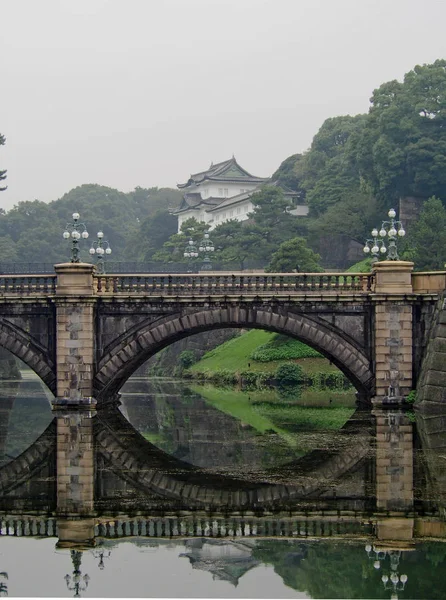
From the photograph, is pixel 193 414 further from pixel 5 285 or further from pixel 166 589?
pixel 166 589

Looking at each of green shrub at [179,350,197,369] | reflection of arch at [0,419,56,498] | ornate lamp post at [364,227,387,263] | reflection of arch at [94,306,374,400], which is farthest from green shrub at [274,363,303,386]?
reflection of arch at [0,419,56,498]

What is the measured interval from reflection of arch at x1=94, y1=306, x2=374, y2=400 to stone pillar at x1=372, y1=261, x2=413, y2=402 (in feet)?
3.10

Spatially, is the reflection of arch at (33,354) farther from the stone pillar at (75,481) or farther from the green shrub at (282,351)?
the green shrub at (282,351)

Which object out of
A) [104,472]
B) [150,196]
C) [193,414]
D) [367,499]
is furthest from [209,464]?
[150,196]

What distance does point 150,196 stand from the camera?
178500mm

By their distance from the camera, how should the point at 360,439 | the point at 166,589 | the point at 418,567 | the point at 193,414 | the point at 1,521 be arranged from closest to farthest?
the point at 166,589, the point at 418,567, the point at 1,521, the point at 360,439, the point at 193,414

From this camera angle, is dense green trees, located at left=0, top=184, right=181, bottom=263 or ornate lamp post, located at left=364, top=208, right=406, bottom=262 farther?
dense green trees, located at left=0, top=184, right=181, bottom=263

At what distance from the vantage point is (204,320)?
43500mm

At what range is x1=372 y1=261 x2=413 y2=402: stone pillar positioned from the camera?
139 ft

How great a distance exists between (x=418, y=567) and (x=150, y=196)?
16277cm

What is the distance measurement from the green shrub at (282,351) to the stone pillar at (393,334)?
59.7ft

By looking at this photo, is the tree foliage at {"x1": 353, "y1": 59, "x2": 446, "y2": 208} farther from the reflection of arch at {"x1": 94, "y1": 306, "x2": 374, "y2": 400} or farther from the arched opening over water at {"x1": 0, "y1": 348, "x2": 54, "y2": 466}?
the reflection of arch at {"x1": 94, "y1": 306, "x2": 374, "y2": 400}

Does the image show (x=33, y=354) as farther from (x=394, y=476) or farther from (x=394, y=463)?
(x=394, y=476)

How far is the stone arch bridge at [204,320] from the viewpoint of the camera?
42469 millimetres
